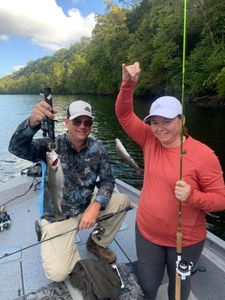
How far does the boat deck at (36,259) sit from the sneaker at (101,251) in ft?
0.36

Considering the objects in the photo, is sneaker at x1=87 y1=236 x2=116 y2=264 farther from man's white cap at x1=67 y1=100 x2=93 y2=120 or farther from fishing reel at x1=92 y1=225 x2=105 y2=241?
man's white cap at x1=67 y1=100 x2=93 y2=120

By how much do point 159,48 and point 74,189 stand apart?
119 ft

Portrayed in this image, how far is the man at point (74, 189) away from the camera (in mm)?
2953

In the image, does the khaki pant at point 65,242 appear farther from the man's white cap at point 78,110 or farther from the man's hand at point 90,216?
the man's white cap at point 78,110

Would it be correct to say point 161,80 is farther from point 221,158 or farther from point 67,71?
point 67,71

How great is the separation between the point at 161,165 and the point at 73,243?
4.29ft

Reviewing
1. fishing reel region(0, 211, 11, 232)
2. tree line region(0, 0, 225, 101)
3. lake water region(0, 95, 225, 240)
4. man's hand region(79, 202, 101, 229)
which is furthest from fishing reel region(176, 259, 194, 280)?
tree line region(0, 0, 225, 101)

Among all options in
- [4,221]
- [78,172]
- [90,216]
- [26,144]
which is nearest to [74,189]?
[78,172]

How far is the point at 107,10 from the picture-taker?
194 feet

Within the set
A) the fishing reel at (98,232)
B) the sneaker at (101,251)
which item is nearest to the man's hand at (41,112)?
the fishing reel at (98,232)

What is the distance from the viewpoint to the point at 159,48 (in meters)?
36.8

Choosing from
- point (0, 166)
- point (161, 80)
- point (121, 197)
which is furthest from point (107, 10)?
point (121, 197)

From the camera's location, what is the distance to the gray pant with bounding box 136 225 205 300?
8.39 feet

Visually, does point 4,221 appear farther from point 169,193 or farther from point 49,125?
point 169,193
